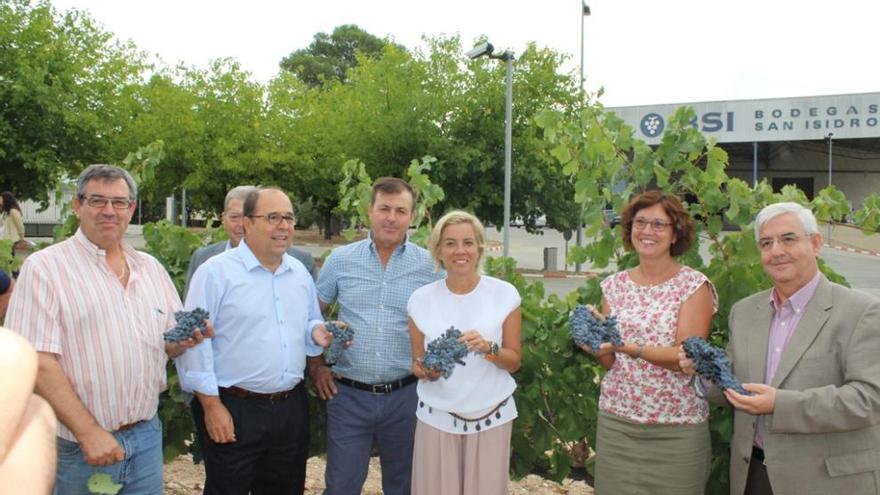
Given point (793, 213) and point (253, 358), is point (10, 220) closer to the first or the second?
point (253, 358)

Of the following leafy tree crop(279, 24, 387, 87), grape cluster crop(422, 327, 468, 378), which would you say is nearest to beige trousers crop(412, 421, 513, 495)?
grape cluster crop(422, 327, 468, 378)

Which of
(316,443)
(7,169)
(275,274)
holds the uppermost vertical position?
(7,169)

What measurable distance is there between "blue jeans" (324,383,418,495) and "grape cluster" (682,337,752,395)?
149 centimetres

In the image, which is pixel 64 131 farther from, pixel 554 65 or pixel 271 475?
pixel 271 475

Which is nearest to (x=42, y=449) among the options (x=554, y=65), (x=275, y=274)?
(x=275, y=274)

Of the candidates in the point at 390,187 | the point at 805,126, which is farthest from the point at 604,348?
the point at 805,126

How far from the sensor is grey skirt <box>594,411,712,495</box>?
3.18m

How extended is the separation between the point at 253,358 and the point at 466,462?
1093 millimetres

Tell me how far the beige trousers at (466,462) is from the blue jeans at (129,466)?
1.21 m

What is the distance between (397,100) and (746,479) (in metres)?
18.9

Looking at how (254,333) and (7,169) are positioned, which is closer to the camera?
(254,333)

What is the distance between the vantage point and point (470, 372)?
337 centimetres

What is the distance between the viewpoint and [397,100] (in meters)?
21.0

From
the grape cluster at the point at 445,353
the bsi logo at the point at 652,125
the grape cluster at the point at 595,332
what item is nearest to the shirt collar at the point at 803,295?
the grape cluster at the point at 595,332
